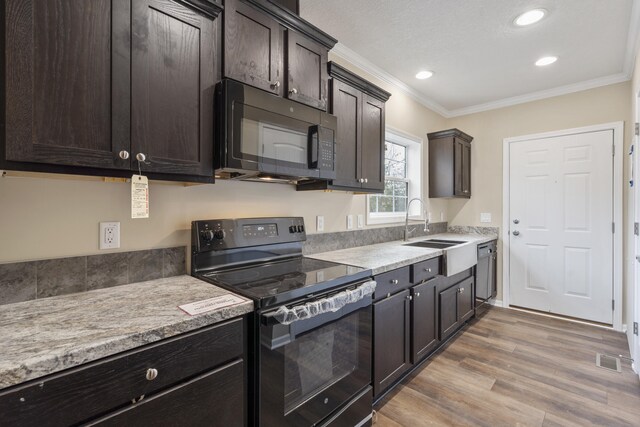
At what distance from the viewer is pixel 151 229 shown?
1527 millimetres

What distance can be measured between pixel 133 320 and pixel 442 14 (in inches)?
101

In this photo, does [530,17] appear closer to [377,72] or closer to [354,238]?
[377,72]

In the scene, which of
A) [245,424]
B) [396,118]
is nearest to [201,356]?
[245,424]

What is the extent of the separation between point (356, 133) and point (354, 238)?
3.07 feet

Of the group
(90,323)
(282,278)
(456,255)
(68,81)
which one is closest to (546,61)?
(456,255)

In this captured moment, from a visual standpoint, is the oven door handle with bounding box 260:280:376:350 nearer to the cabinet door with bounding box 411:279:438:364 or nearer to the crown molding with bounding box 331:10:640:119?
the cabinet door with bounding box 411:279:438:364

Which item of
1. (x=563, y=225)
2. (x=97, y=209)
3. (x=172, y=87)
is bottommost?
(x=563, y=225)

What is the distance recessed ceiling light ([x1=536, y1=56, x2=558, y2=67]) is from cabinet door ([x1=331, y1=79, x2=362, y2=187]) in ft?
6.16

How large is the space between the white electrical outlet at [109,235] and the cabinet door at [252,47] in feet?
2.88

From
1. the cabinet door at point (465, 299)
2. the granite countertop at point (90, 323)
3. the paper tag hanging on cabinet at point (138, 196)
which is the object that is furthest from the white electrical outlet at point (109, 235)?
the cabinet door at point (465, 299)

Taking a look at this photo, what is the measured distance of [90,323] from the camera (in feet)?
3.15

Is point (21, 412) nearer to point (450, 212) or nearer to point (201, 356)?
point (201, 356)

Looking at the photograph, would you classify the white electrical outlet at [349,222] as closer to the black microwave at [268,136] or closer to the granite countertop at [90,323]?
the black microwave at [268,136]

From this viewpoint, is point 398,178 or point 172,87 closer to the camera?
point 172,87
